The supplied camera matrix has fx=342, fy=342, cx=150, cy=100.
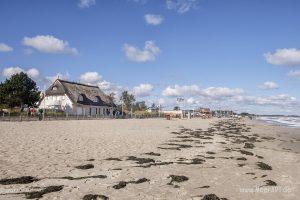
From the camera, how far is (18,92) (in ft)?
237

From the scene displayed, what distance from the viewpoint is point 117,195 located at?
9.36 meters

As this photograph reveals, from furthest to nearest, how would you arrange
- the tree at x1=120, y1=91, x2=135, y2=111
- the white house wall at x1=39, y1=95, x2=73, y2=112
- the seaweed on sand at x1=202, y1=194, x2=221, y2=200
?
the tree at x1=120, y1=91, x2=135, y2=111 < the white house wall at x1=39, y1=95, x2=73, y2=112 < the seaweed on sand at x1=202, y1=194, x2=221, y2=200

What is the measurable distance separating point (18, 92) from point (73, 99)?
15.9 metres

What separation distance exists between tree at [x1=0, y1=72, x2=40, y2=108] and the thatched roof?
12.5m

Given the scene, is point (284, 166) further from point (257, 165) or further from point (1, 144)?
point (1, 144)

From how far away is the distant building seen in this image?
282 feet

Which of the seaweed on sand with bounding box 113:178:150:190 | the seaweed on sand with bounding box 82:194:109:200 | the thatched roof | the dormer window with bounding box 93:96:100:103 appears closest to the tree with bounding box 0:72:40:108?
the thatched roof

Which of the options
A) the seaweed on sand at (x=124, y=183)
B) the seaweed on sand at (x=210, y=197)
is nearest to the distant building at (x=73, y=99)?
the seaweed on sand at (x=124, y=183)

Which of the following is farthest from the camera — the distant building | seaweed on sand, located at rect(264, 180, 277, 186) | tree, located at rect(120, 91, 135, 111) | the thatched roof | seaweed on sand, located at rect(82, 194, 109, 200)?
tree, located at rect(120, 91, 135, 111)

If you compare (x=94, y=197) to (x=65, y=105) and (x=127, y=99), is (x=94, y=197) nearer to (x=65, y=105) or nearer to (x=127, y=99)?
(x=65, y=105)

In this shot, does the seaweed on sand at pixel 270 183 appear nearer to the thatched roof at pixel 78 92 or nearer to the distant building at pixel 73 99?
the distant building at pixel 73 99

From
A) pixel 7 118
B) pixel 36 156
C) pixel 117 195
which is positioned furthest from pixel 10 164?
pixel 7 118

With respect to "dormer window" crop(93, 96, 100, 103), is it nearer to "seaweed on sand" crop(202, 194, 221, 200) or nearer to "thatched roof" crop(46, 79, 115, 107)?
"thatched roof" crop(46, 79, 115, 107)

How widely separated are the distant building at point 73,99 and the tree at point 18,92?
8.75 metres
